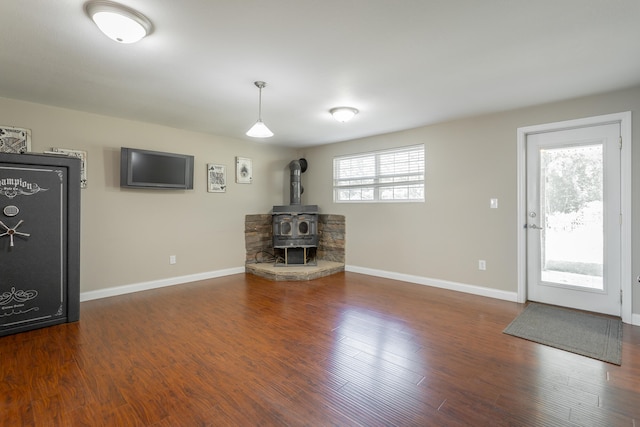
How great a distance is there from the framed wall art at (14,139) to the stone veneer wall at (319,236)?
3.05 m

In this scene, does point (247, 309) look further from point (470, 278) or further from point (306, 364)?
point (470, 278)

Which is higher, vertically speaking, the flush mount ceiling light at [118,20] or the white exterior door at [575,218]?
the flush mount ceiling light at [118,20]

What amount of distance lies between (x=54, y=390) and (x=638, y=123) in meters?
5.41

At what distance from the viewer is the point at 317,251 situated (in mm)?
6188

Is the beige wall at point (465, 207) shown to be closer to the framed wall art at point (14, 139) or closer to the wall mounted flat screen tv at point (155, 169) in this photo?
the wall mounted flat screen tv at point (155, 169)

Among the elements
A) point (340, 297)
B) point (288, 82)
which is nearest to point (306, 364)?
point (340, 297)

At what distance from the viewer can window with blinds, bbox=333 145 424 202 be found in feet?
15.8

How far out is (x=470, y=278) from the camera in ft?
13.8

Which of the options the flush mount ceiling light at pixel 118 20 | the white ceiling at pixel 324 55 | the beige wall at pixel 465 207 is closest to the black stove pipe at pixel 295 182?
the beige wall at pixel 465 207

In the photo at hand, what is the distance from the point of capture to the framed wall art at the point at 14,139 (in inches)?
132

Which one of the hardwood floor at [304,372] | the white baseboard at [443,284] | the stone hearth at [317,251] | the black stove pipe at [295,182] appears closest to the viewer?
the hardwood floor at [304,372]

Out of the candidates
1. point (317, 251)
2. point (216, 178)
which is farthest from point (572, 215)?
point (216, 178)

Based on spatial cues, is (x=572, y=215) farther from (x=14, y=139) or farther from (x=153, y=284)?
(x=14, y=139)

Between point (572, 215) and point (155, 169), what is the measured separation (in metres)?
5.28
